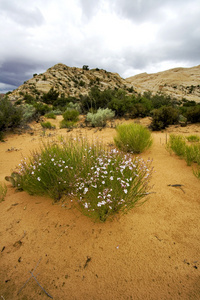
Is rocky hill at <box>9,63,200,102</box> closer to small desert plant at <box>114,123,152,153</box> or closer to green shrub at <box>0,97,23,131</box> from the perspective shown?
green shrub at <box>0,97,23,131</box>

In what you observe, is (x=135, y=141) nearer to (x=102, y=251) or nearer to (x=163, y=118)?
(x=102, y=251)

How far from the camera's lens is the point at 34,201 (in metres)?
2.29

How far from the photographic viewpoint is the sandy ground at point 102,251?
1.20 meters

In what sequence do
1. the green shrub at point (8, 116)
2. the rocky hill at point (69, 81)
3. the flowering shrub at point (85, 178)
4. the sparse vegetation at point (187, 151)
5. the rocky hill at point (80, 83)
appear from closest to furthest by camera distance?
1. the flowering shrub at point (85, 178)
2. the sparse vegetation at point (187, 151)
3. the green shrub at point (8, 116)
4. the rocky hill at point (69, 81)
5. the rocky hill at point (80, 83)

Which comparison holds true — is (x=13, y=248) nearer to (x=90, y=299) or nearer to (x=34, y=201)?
(x=34, y=201)

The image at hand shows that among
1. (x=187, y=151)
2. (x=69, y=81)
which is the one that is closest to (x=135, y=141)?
(x=187, y=151)

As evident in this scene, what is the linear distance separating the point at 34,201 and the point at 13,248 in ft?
2.52

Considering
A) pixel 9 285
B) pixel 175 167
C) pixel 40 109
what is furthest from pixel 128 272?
pixel 40 109

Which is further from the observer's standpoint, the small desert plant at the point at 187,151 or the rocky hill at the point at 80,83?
the rocky hill at the point at 80,83

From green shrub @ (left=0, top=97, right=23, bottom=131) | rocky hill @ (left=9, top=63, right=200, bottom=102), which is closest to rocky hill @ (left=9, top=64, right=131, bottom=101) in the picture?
rocky hill @ (left=9, top=63, right=200, bottom=102)

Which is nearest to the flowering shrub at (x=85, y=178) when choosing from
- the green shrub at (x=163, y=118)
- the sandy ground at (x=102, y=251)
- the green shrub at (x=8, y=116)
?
the sandy ground at (x=102, y=251)

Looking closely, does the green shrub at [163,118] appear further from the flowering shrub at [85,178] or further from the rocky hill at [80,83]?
the rocky hill at [80,83]

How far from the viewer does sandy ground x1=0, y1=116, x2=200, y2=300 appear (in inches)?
47.3

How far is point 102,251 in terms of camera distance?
1.48 metres
